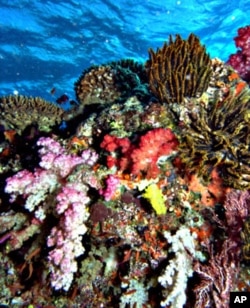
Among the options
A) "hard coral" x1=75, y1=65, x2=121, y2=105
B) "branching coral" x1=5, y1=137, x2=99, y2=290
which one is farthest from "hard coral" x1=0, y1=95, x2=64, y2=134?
"branching coral" x1=5, y1=137, x2=99, y2=290

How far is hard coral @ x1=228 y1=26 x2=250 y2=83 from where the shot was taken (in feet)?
22.8

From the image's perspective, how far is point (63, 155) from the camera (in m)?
4.23

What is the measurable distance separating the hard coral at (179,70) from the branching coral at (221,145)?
0.60 metres

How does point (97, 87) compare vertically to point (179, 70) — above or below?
above

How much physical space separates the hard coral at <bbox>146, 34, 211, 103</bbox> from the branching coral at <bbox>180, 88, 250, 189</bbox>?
23.5 inches

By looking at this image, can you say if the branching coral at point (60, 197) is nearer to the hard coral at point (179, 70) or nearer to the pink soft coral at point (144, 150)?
the pink soft coral at point (144, 150)

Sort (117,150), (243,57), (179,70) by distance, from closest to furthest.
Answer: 1. (117,150)
2. (179,70)
3. (243,57)

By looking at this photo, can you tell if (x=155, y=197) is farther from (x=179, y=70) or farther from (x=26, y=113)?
(x=26, y=113)

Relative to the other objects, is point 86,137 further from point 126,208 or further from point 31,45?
point 31,45

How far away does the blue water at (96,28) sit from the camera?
894 inches

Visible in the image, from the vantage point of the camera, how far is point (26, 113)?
7.84 meters

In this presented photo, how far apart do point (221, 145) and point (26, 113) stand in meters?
5.76

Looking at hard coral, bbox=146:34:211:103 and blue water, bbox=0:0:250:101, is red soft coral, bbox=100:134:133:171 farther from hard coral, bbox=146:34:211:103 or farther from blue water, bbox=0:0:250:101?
blue water, bbox=0:0:250:101

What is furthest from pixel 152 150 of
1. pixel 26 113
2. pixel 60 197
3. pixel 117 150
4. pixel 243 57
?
pixel 26 113
